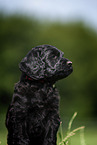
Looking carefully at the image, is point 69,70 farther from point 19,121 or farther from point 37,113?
point 19,121

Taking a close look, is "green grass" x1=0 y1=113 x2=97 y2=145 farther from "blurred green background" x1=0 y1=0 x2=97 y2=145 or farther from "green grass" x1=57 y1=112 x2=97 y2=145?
"blurred green background" x1=0 y1=0 x2=97 y2=145

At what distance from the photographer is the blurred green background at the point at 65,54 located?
71.5 feet

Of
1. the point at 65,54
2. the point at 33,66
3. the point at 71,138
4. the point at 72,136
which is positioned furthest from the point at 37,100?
the point at 65,54

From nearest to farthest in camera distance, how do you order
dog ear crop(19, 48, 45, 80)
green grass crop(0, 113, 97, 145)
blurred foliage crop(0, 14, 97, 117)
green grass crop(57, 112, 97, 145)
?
dog ear crop(19, 48, 45, 80) < green grass crop(57, 112, 97, 145) < green grass crop(0, 113, 97, 145) < blurred foliage crop(0, 14, 97, 117)

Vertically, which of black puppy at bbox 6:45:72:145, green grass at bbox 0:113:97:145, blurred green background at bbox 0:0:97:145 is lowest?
green grass at bbox 0:113:97:145

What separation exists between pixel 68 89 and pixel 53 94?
19.3 m

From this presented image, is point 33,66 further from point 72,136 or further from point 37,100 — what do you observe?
point 72,136

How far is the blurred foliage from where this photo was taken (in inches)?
858

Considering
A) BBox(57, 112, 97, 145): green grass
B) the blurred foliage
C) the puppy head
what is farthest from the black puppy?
the blurred foliage

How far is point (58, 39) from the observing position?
24.5 m

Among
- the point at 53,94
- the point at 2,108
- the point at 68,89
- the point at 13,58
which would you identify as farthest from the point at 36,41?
the point at 53,94

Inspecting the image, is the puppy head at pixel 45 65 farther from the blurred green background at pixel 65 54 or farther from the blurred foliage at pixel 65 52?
the blurred foliage at pixel 65 52

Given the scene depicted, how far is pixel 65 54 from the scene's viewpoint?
79.0 ft

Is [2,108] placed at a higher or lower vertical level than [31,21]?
lower
